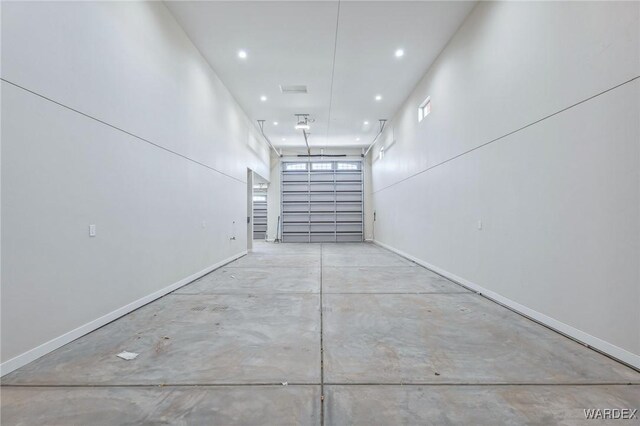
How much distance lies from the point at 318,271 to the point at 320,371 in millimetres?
3838

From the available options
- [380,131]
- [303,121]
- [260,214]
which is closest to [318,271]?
[303,121]

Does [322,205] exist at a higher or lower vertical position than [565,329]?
higher

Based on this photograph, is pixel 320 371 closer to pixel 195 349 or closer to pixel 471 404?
pixel 471 404

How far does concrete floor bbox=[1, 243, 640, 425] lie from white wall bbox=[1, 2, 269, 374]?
0.42 metres

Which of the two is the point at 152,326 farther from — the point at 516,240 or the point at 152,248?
the point at 516,240

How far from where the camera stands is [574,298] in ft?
8.58

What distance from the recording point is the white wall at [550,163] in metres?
2.21

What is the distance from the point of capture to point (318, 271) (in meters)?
5.93

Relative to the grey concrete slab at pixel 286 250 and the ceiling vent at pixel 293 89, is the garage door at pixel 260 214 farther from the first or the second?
the ceiling vent at pixel 293 89

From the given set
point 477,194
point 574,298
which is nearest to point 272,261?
point 477,194

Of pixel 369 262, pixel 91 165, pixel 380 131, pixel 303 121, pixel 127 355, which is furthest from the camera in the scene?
pixel 380 131

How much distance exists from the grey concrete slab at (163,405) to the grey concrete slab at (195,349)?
0.11 metres

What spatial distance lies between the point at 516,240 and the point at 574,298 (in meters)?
0.89

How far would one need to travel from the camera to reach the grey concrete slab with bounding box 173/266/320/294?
4.43 metres
